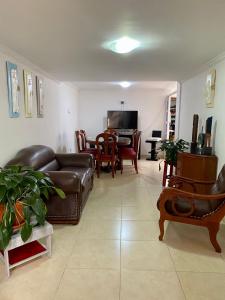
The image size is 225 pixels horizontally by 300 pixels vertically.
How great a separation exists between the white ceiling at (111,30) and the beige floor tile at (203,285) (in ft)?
7.07

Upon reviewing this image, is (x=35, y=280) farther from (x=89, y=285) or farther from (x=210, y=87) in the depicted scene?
(x=210, y=87)

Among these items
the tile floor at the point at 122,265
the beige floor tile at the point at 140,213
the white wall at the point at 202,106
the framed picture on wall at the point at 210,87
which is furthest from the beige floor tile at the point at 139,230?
the framed picture on wall at the point at 210,87

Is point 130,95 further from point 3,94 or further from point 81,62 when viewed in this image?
point 3,94

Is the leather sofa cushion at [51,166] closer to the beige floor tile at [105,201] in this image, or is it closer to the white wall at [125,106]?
the beige floor tile at [105,201]

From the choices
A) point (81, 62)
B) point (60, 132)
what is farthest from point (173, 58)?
point (60, 132)

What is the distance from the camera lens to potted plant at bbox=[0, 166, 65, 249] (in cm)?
175

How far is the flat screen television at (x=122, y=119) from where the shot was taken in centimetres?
739

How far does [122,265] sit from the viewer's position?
77.7 inches

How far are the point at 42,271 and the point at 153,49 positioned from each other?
2671mm

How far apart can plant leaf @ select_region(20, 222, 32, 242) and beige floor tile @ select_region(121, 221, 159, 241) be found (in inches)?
41.4

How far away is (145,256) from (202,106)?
274 cm

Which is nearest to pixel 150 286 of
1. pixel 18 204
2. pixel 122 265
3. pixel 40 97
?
pixel 122 265

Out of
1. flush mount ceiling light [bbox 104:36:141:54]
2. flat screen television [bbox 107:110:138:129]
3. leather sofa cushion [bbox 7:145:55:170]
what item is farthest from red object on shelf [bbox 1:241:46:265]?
flat screen television [bbox 107:110:138:129]

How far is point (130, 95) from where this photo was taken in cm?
746
